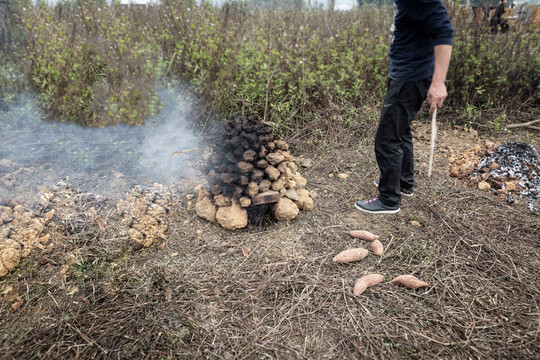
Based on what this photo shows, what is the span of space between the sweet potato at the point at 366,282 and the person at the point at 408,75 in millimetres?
911

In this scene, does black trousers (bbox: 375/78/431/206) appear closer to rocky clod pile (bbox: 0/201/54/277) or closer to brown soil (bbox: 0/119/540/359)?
brown soil (bbox: 0/119/540/359)

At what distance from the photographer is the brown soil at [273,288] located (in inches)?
66.4

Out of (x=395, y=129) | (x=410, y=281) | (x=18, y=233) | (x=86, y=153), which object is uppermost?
(x=395, y=129)

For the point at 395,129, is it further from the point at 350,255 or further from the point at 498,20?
the point at 498,20

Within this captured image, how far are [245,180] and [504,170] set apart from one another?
2950mm

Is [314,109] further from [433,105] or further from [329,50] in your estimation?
[433,105]

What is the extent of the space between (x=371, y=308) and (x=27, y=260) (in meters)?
2.31

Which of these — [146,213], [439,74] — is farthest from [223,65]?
[439,74]

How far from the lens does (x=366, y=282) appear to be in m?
2.07

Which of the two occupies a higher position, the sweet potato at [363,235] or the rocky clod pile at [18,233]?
the rocky clod pile at [18,233]

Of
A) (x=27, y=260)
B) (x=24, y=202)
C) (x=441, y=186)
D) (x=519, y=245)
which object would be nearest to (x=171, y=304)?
(x=27, y=260)

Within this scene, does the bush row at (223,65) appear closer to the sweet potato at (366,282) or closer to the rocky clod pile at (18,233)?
the rocky clod pile at (18,233)

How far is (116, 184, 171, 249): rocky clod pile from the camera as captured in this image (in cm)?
240

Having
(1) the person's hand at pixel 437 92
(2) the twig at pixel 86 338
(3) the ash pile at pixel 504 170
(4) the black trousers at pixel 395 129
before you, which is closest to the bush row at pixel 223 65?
(3) the ash pile at pixel 504 170
